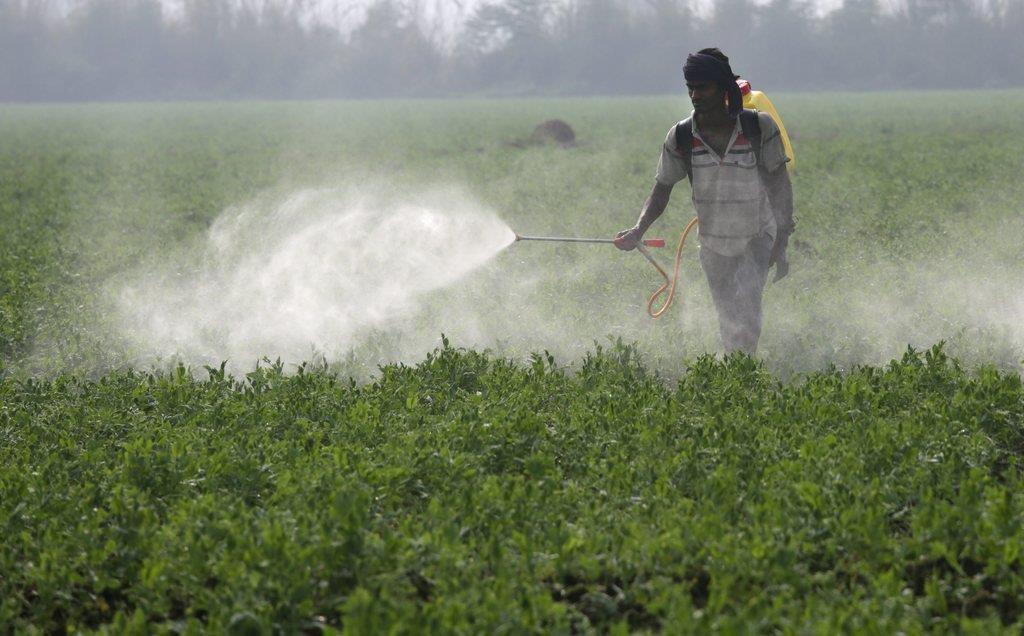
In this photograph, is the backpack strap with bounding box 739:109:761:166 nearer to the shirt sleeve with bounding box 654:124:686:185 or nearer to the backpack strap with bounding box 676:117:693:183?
the backpack strap with bounding box 676:117:693:183

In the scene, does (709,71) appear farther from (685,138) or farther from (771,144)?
(771,144)

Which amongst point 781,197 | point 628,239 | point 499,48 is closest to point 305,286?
point 628,239

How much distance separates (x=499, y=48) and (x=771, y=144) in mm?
140545

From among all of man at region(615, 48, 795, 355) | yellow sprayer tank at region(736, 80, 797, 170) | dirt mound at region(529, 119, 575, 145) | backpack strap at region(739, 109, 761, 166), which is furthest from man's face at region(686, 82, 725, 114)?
dirt mound at region(529, 119, 575, 145)

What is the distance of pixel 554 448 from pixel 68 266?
833cm

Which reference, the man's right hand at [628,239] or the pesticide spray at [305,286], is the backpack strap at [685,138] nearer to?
the man's right hand at [628,239]

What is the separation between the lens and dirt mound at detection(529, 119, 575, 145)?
31234 millimetres

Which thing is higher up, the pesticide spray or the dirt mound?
the dirt mound

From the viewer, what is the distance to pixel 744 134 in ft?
21.9

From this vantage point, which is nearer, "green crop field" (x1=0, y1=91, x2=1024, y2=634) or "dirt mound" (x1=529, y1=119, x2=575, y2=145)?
"green crop field" (x1=0, y1=91, x2=1024, y2=634)

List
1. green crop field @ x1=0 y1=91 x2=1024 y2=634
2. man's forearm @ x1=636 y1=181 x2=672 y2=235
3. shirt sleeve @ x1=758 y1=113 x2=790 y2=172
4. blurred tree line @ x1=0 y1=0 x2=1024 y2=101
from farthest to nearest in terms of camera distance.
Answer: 1. blurred tree line @ x1=0 y1=0 x2=1024 y2=101
2. man's forearm @ x1=636 y1=181 x2=672 y2=235
3. shirt sleeve @ x1=758 y1=113 x2=790 y2=172
4. green crop field @ x1=0 y1=91 x2=1024 y2=634

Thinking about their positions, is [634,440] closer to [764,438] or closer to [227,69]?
[764,438]

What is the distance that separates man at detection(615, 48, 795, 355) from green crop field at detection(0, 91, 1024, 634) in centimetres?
61

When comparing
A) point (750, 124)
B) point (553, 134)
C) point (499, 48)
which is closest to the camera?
point (750, 124)
